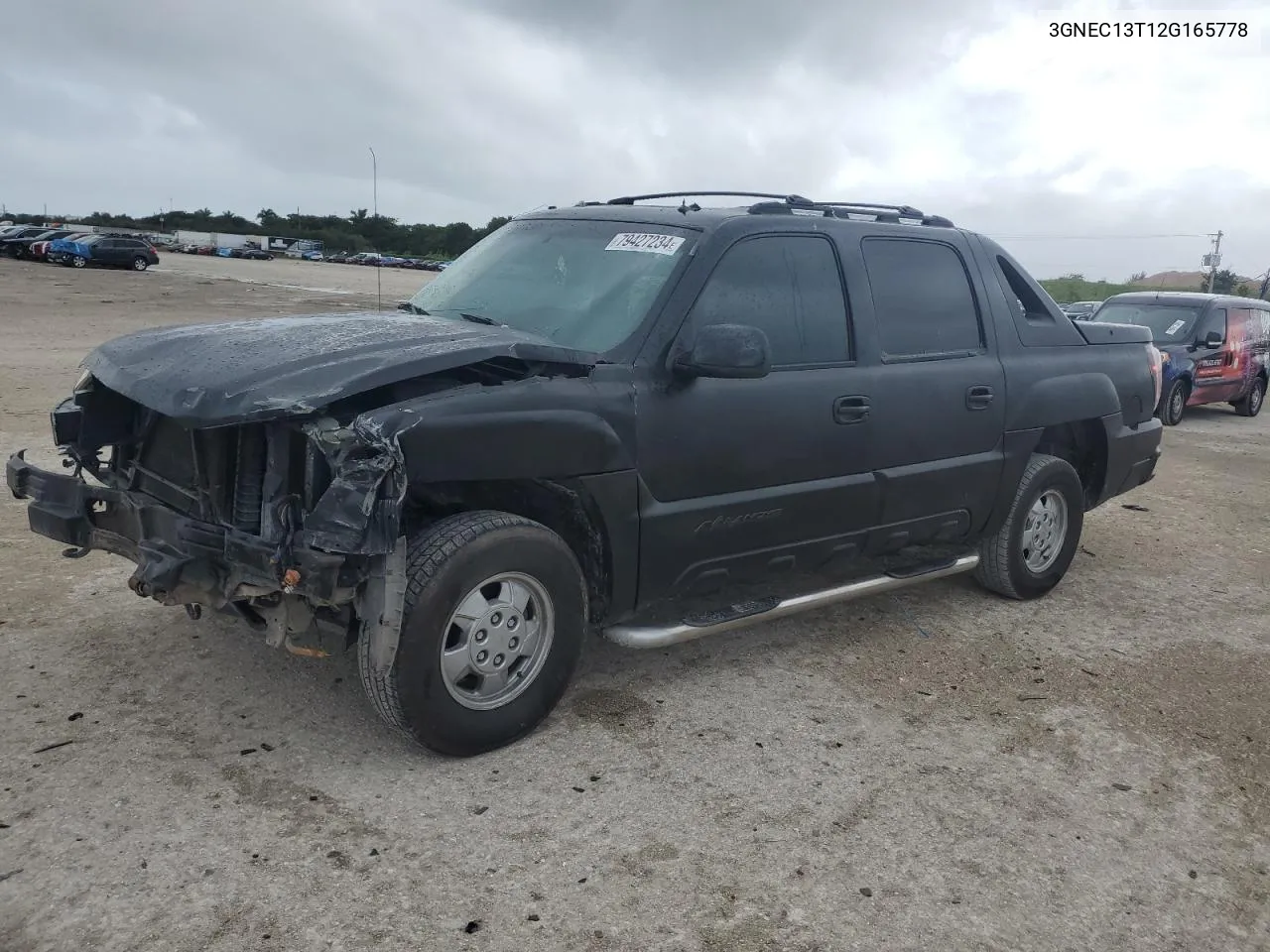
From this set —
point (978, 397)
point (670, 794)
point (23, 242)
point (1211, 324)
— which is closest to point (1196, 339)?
point (1211, 324)

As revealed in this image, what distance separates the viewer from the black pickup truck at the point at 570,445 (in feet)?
10.8

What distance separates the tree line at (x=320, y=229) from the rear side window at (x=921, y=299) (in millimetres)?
49423

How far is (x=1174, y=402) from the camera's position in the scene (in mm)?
14031

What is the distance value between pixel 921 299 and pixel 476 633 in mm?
2713

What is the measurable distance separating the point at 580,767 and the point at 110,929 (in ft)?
4.90

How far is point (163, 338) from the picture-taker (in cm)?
394

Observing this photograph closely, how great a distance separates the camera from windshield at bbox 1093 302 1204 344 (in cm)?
1423

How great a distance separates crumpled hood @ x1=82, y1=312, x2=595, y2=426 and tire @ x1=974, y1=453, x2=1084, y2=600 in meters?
2.84

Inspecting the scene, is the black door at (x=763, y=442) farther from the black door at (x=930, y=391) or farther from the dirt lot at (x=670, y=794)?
the dirt lot at (x=670, y=794)

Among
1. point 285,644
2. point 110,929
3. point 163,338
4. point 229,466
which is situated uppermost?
point 163,338

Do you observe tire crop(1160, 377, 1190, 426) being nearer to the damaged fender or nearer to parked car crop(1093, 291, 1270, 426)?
parked car crop(1093, 291, 1270, 426)

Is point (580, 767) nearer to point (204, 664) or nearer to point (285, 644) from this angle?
point (285, 644)

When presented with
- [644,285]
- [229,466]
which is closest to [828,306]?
[644,285]

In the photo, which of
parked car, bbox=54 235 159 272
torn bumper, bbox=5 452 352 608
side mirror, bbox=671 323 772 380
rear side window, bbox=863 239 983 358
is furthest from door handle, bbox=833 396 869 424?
parked car, bbox=54 235 159 272
